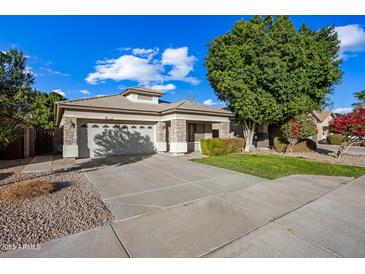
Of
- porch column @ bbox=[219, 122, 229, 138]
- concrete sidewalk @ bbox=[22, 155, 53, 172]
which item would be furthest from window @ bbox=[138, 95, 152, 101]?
concrete sidewalk @ bbox=[22, 155, 53, 172]

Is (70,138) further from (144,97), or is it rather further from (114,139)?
(144,97)

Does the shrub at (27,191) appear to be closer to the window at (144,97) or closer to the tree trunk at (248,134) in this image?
the window at (144,97)

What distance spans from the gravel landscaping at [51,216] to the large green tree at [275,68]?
38.3ft

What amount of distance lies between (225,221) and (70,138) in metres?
10.5

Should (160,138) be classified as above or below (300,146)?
above

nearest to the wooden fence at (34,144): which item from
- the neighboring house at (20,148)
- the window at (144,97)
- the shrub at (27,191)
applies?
the neighboring house at (20,148)

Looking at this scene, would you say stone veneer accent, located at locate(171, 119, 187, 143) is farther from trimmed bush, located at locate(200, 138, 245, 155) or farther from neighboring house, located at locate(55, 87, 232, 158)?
trimmed bush, located at locate(200, 138, 245, 155)

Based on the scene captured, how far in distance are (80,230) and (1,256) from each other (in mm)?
971

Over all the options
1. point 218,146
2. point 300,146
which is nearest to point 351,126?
point 300,146

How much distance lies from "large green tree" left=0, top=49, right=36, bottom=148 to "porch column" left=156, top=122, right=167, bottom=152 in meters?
9.09

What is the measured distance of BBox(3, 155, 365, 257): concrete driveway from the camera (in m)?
2.62

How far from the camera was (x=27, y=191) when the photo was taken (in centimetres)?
469

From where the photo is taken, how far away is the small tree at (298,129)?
13.3 m

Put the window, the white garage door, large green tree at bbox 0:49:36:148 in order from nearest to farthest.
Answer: large green tree at bbox 0:49:36:148 < the white garage door < the window
